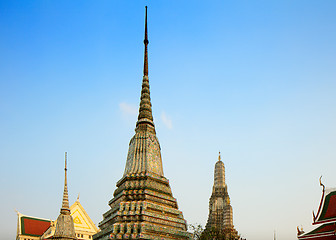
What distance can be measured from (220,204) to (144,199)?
42756 mm

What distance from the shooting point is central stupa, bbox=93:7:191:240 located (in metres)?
17.7

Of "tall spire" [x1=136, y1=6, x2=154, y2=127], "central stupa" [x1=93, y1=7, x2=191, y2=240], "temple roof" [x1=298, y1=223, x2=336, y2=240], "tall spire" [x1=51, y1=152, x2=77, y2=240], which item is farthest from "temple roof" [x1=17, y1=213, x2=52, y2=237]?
"temple roof" [x1=298, y1=223, x2=336, y2=240]

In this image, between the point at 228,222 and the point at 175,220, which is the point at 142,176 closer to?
the point at 175,220

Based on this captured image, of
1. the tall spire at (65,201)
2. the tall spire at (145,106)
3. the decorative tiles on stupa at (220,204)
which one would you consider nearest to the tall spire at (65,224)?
the tall spire at (65,201)

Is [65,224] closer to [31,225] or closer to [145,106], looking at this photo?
[31,225]

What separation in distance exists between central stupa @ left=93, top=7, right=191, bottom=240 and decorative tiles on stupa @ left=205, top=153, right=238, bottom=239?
3764cm

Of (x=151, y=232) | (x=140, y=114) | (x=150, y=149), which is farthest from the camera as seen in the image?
(x=140, y=114)

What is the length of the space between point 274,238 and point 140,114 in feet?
142

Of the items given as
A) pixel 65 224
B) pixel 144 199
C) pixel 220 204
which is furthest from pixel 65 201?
pixel 220 204

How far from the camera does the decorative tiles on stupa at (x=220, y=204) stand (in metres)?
55.9

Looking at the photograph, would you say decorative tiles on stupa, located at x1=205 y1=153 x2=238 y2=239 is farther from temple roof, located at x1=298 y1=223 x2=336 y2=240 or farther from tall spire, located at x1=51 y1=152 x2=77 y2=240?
temple roof, located at x1=298 y1=223 x2=336 y2=240

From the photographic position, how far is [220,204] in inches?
2319

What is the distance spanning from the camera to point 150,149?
2134 cm

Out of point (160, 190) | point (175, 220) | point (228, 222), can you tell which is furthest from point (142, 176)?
point (228, 222)
